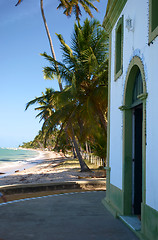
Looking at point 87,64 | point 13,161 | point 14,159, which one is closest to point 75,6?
point 87,64

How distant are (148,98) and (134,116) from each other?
183cm

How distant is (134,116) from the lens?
724 cm

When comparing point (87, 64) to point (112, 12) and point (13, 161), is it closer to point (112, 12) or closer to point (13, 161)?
point (112, 12)

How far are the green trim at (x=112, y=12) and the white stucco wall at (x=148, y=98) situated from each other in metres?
0.31

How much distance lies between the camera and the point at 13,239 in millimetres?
5402

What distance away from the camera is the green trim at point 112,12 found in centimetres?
806

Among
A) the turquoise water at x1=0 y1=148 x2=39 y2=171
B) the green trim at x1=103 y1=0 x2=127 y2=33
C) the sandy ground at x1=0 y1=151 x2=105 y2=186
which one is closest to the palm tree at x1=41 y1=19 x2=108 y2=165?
the sandy ground at x1=0 y1=151 x2=105 y2=186

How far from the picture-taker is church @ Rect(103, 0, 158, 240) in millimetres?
5176

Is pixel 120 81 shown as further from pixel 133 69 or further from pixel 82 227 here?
pixel 82 227

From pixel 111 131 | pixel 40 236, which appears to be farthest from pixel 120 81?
pixel 40 236

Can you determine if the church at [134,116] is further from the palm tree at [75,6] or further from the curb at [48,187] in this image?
the palm tree at [75,6]

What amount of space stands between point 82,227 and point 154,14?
4.94 metres

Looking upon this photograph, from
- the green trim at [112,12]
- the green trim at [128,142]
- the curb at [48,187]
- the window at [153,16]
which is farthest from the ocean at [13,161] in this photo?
the window at [153,16]

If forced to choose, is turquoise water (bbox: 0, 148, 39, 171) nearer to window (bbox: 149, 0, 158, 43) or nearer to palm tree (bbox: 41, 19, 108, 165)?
palm tree (bbox: 41, 19, 108, 165)
